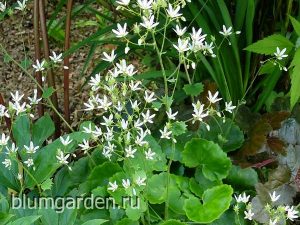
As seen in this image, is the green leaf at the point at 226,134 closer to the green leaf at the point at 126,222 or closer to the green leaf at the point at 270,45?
the green leaf at the point at 270,45

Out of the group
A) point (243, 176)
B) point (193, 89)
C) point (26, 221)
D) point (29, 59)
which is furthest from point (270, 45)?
point (29, 59)

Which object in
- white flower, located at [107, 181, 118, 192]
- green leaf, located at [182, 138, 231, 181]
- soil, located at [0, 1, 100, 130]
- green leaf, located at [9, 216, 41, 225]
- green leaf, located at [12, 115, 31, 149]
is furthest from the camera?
soil, located at [0, 1, 100, 130]

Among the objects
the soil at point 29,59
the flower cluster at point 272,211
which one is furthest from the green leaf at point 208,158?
the soil at point 29,59

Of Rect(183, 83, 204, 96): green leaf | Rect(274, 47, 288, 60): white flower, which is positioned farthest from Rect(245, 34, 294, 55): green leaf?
Rect(183, 83, 204, 96): green leaf

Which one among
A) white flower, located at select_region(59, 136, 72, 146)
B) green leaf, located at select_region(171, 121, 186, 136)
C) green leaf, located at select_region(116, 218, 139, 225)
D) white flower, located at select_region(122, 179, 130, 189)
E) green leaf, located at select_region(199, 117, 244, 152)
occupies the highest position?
green leaf, located at select_region(171, 121, 186, 136)

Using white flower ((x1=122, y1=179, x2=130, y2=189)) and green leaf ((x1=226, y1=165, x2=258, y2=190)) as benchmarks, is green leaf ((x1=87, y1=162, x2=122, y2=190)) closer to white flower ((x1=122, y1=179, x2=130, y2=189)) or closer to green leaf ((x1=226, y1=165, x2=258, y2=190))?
white flower ((x1=122, y1=179, x2=130, y2=189))

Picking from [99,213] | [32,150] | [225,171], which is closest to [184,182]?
[225,171]
